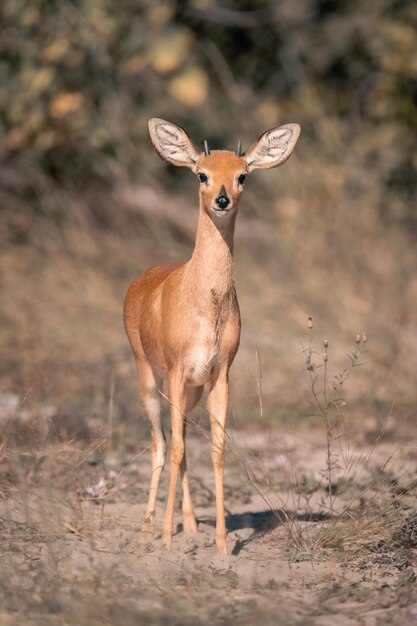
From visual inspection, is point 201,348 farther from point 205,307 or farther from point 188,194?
point 188,194

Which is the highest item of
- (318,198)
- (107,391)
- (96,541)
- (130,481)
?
(318,198)

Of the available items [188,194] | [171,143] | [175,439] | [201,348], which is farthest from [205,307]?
[188,194]

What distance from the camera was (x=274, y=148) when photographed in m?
5.80

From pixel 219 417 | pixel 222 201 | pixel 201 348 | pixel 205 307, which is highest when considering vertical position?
pixel 222 201

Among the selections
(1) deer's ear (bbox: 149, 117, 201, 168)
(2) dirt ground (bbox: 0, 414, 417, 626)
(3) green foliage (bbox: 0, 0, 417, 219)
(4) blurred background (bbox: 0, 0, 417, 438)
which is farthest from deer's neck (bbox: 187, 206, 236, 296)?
(3) green foliage (bbox: 0, 0, 417, 219)

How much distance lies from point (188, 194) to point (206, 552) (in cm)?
751

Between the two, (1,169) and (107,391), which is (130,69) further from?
(107,391)

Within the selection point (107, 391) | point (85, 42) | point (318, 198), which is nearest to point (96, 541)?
point (107, 391)

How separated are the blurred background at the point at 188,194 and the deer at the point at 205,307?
2994 mm

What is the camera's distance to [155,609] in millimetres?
4449

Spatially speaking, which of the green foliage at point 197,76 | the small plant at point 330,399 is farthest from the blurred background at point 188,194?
the small plant at point 330,399

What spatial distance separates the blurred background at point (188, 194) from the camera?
31.8 ft

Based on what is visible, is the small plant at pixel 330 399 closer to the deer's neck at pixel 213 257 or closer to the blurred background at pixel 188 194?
the deer's neck at pixel 213 257

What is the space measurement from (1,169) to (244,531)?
6.83m
